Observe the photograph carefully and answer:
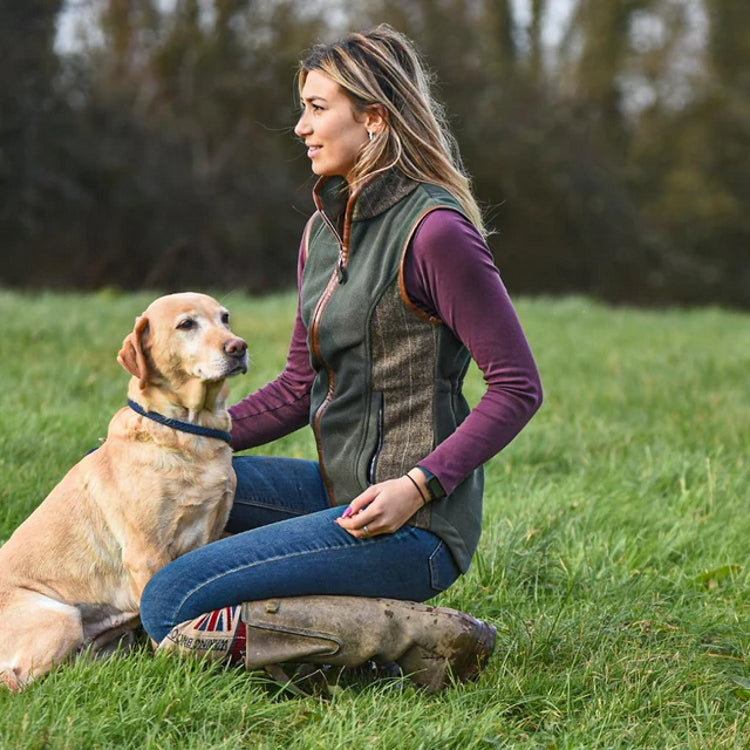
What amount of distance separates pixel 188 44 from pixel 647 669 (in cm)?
1882

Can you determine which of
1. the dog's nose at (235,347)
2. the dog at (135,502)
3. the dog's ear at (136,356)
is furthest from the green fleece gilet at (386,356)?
the dog's ear at (136,356)

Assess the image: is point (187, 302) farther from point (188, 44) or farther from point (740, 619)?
point (188, 44)

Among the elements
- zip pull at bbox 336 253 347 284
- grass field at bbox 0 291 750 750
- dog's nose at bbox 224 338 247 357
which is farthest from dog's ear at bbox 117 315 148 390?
grass field at bbox 0 291 750 750

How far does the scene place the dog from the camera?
320 cm

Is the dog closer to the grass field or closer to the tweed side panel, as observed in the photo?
the grass field

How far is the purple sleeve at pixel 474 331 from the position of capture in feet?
10.0

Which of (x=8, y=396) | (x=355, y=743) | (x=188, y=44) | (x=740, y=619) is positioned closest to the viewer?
(x=355, y=743)

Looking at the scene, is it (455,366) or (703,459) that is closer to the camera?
(455,366)

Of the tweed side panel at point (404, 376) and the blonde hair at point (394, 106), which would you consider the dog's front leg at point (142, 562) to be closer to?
the tweed side panel at point (404, 376)

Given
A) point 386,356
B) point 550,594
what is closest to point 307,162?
point 550,594

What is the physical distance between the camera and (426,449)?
317cm

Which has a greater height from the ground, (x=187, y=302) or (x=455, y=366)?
(x=187, y=302)

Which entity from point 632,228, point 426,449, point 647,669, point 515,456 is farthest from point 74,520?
point 632,228

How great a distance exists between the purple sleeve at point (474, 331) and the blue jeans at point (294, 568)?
0.25 m
